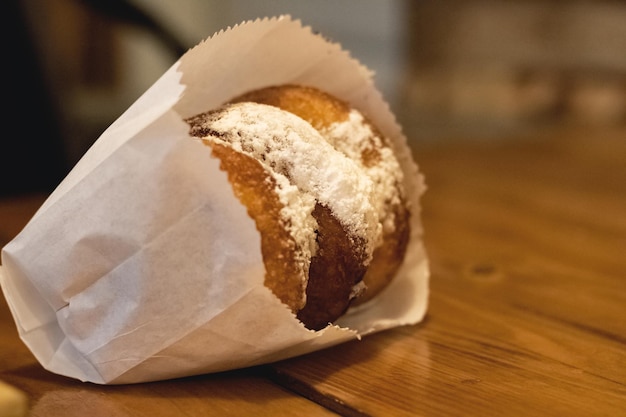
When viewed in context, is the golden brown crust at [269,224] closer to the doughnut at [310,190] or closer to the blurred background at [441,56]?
the doughnut at [310,190]

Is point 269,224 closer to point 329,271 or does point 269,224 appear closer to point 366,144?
point 329,271

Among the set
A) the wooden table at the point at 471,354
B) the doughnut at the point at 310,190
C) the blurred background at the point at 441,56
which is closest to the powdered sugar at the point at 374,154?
the doughnut at the point at 310,190

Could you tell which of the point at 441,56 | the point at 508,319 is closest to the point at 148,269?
the point at 508,319

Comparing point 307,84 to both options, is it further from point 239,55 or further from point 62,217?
point 62,217

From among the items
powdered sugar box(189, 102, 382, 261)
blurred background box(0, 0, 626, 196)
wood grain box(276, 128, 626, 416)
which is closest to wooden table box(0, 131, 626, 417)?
wood grain box(276, 128, 626, 416)

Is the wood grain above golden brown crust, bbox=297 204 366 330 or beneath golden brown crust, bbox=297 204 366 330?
beneath

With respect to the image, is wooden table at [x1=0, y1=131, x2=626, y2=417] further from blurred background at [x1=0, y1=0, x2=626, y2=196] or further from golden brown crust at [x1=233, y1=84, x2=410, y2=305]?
blurred background at [x1=0, y1=0, x2=626, y2=196]
